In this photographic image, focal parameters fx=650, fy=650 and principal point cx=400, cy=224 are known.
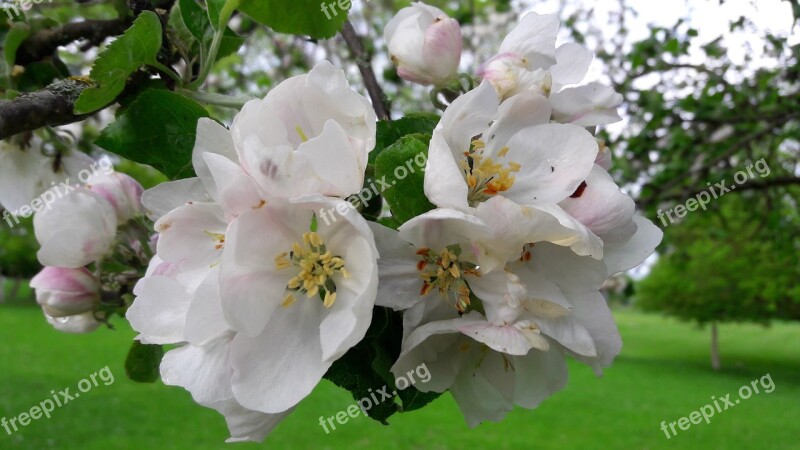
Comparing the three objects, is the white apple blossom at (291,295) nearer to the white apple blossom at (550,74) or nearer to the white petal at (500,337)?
the white petal at (500,337)

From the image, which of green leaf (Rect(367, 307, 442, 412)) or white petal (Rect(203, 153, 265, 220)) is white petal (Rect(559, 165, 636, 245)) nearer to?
green leaf (Rect(367, 307, 442, 412))

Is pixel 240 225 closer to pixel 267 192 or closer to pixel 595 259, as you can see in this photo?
pixel 267 192

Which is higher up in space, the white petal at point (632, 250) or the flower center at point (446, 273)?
the flower center at point (446, 273)

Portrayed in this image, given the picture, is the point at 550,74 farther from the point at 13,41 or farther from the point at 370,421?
the point at 370,421

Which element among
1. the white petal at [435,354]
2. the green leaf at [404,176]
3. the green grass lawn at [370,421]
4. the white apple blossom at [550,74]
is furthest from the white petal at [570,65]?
the green grass lawn at [370,421]

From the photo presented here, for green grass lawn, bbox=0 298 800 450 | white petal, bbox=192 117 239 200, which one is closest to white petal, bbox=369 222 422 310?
white petal, bbox=192 117 239 200
